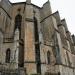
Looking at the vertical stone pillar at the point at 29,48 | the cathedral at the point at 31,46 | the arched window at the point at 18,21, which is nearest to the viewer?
the vertical stone pillar at the point at 29,48

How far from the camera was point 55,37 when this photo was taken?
717 inches

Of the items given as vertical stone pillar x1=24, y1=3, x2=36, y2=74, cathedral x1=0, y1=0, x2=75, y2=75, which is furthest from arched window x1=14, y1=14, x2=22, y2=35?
vertical stone pillar x1=24, y1=3, x2=36, y2=74

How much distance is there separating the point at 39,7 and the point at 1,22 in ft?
26.0

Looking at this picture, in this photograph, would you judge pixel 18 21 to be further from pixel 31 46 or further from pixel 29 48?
pixel 29 48

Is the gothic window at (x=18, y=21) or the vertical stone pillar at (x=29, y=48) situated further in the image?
the gothic window at (x=18, y=21)

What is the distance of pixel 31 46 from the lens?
16.4 metres

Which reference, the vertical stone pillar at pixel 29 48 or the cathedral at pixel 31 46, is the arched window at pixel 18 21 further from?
the vertical stone pillar at pixel 29 48

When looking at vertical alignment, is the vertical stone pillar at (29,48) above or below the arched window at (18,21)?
below

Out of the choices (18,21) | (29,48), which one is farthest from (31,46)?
(18,21)

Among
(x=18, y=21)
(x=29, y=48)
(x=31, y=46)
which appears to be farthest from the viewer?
(x=18, y=21)

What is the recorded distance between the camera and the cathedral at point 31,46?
15398mm

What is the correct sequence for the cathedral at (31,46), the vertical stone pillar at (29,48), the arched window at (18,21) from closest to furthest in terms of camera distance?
the vertical stone pillar at (29,48)
the cathedral at (31,46)
the arched window at (18,21)

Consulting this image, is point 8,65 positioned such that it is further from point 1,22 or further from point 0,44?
point 1,22

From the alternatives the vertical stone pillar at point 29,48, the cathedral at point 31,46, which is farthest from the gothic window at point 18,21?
the vertical stone pillar at point 29,48
